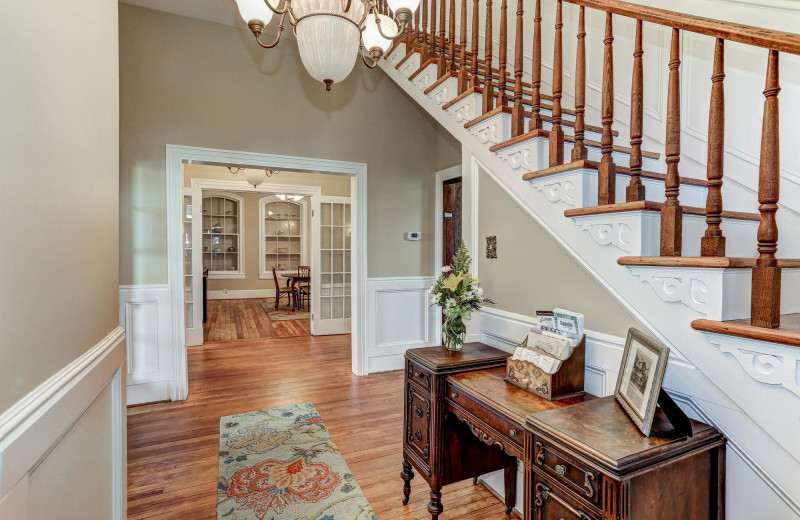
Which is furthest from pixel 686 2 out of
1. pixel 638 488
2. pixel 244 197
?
pixel 244 197

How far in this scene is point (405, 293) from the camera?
4441 millimetres

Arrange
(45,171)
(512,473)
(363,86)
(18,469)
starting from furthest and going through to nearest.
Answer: (363,86) → (512,473) → (45,171) → (18,469)

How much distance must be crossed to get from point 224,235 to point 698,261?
10.5 m

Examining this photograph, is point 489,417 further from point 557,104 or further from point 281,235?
point 281,235

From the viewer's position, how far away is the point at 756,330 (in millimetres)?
1042

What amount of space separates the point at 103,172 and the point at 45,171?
53cm

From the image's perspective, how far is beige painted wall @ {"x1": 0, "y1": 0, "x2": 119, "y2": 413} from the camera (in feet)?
2.44

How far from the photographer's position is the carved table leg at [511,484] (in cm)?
208

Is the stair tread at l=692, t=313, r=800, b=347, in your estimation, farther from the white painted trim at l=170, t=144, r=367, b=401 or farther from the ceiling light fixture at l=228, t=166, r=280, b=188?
the ceiling light fixture at l=228, t=166, r=280, b=188

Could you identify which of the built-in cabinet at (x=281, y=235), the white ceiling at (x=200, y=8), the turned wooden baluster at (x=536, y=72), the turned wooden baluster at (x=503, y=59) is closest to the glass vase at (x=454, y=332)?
the turned wooden baluster at (x=536, y=72)

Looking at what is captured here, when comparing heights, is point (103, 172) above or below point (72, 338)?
above

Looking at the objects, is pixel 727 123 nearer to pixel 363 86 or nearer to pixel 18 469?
pixel 18 469

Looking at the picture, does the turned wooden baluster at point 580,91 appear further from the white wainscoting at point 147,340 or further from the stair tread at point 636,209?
the white wainscoting at point 147,340

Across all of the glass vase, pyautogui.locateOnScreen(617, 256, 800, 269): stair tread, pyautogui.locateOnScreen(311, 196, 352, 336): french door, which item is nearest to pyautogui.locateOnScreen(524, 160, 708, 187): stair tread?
pyautogui.locateOnScreen(617, 256, 800, 269): stair tread
